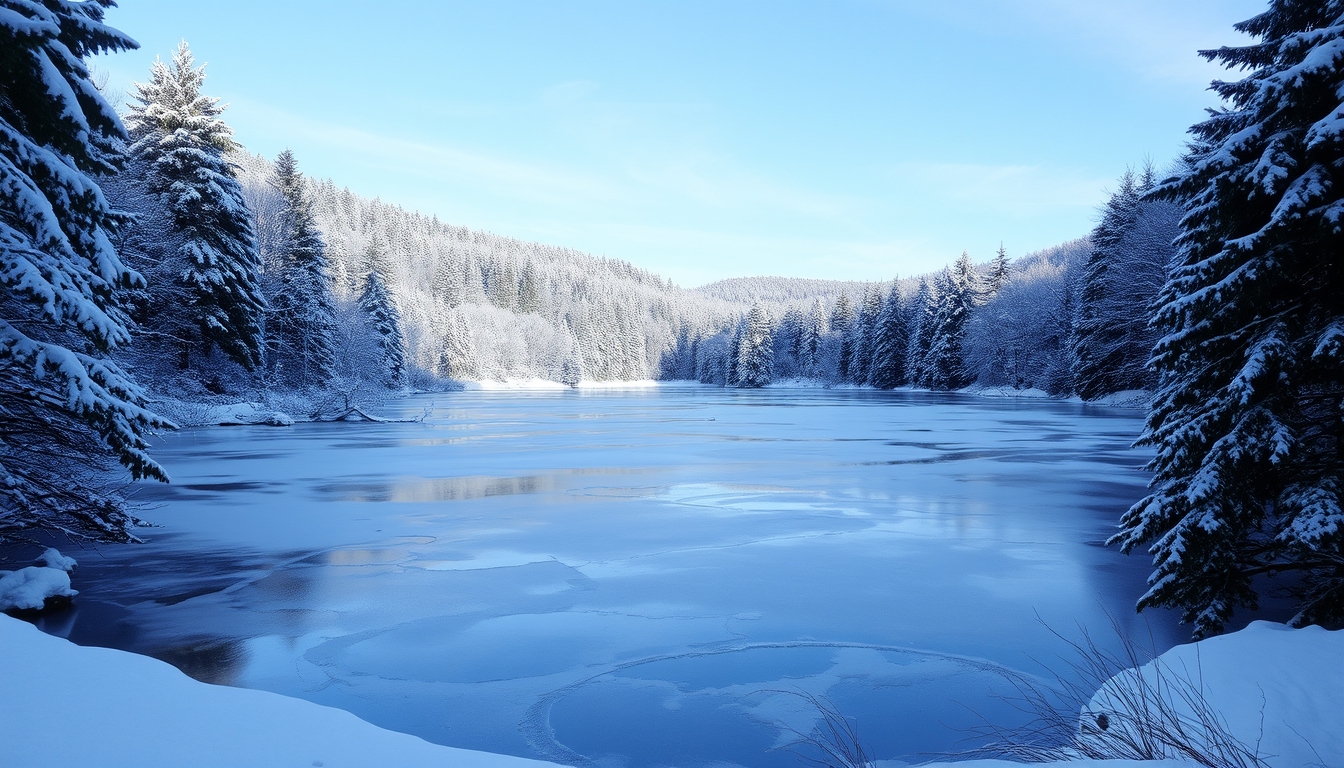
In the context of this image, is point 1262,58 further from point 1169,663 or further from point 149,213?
point 149,213

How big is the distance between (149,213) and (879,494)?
2605cm

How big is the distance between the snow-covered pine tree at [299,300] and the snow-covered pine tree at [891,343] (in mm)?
58414

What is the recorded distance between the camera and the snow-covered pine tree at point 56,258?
241 inches

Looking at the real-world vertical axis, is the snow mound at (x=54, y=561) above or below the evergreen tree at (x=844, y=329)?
below

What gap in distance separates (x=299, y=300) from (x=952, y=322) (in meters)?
58.9

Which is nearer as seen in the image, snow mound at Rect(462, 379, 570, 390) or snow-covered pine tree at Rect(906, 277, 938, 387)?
snow-covered pine tree at Rect(906, 277, 938, 387)

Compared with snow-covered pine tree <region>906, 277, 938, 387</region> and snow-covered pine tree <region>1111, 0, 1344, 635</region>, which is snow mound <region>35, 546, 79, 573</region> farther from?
snow-covered pine tree <region>906, 277, 938, 387</region>

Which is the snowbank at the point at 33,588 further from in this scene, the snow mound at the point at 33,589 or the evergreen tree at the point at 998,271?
the evergreen tree at the point at 998,271

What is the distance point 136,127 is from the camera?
1154 inches

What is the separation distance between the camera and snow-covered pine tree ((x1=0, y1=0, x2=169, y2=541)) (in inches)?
241

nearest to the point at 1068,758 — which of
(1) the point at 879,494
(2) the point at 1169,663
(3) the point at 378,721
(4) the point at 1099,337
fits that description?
(2) the point at 1169,663

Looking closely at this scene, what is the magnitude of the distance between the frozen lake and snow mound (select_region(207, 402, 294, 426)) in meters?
14.5

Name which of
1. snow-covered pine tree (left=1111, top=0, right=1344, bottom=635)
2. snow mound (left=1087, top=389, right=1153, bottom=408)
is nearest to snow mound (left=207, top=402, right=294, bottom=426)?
snow-covered pine tree (left=1111, top=0, right=1344, bottom=635)

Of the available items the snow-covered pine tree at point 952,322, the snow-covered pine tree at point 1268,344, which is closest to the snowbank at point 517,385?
A: the snow-covered pine tree at point 952,322
